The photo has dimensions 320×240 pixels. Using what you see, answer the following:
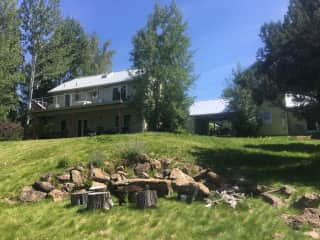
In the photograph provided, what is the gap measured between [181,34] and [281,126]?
10.8 meters

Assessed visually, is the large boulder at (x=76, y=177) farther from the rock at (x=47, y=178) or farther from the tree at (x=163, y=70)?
the tree at (x=163, y=70)

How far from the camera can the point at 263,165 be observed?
12891mm

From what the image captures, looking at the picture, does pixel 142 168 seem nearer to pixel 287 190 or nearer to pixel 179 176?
pixel 179 176

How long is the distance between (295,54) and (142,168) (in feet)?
23.3

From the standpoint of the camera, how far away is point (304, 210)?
8320 mm

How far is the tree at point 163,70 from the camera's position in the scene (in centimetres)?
2900

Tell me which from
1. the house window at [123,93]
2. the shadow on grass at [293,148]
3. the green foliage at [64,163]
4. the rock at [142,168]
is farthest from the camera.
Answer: the house window at [123,93]

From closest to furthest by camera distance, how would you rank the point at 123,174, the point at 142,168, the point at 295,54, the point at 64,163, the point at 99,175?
the point at 99,175, the point at 123,174, the point at 142,168, the point at 64,163, the point at 295,54

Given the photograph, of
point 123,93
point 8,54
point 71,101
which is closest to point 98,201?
point 123,93

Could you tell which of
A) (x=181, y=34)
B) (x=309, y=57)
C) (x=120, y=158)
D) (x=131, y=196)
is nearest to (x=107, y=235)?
(x=131, y=196)

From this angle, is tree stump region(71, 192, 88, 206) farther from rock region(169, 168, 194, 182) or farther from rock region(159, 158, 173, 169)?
rock region(159, 158, 173, 169)

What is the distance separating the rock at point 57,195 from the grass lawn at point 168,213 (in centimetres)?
24

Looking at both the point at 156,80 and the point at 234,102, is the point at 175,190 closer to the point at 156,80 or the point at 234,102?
the point at 156,80

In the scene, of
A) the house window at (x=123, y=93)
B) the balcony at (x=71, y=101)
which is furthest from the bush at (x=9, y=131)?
the house window at (x=123, y=93)
